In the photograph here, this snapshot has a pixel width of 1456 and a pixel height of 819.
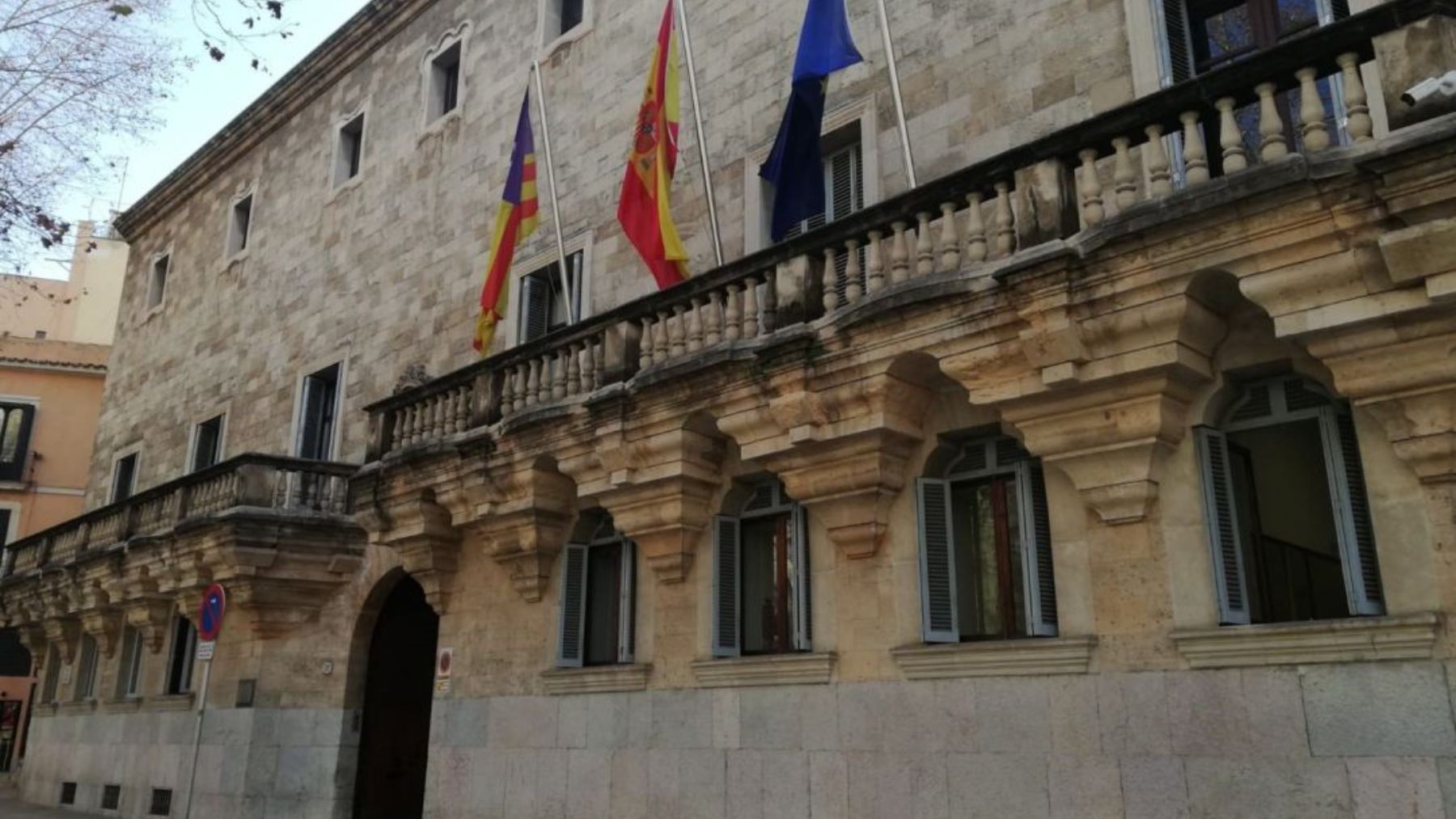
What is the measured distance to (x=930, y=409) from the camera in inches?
319

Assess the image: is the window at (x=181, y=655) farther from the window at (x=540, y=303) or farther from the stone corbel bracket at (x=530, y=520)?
the stone corbel bracket at (x=530, y=520)

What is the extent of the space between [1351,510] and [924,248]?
3.06 meters

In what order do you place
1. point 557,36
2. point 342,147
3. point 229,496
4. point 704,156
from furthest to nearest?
point 342,147 → point 229,496 → point 557,36 → point 704,156

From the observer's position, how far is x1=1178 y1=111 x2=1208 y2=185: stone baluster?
250 inches

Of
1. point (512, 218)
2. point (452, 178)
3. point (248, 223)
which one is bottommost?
point (512, 218)

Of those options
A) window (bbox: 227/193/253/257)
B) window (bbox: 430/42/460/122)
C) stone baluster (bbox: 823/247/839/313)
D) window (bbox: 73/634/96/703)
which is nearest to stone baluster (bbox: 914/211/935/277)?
stone baluster (bbox: 823/247/839/313)

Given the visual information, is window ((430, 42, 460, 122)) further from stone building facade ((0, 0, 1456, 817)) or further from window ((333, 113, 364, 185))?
window ((333, 113, 364, 185))

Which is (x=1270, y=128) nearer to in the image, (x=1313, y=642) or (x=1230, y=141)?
(x=1230, y=141)

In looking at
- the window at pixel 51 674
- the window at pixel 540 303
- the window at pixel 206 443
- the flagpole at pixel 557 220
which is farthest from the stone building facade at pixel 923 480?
the window at pixel 51 674

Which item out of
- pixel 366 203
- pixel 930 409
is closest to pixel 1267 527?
pixel 930 409

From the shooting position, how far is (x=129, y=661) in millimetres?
19281

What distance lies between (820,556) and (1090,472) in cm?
240

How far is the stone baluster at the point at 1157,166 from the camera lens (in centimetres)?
649

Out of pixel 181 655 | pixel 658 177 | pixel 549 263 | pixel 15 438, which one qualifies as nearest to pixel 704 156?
pixel 658 177
